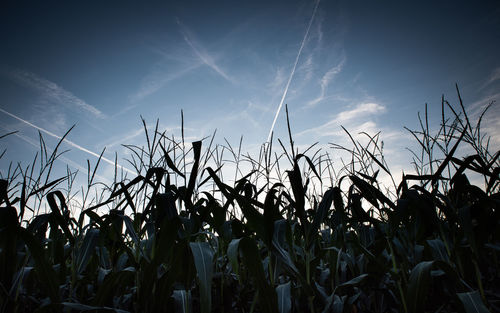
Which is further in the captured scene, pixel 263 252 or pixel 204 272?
pixel 263 252

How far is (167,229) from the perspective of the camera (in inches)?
45.0

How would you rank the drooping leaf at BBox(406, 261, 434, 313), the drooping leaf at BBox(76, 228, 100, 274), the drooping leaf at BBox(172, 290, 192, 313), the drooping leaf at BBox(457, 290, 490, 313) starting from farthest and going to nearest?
the drooping leaf at BBox(76, 228, 100, 274)
the drooping leaf at BBox(172, 290, 192, 313)
the drooping leaf at BBox(406, 261, 434, 313)
the drooping leaf at BBox(457, 290, 490, 313)

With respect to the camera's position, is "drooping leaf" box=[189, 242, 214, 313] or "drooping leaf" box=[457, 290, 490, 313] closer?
"drooping leaf" box=[189, 242, 214, 313]

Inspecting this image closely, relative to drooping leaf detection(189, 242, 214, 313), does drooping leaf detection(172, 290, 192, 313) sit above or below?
below

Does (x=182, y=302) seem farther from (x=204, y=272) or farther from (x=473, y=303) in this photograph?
(x=473, y=303)

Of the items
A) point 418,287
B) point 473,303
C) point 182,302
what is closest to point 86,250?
point 182,302

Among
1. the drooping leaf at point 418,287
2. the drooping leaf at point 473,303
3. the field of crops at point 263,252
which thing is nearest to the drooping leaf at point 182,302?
the field of crops at point 263,252

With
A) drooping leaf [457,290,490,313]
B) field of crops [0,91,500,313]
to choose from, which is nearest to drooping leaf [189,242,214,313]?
field of crops [0,91,500,313]

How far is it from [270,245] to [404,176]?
110cm

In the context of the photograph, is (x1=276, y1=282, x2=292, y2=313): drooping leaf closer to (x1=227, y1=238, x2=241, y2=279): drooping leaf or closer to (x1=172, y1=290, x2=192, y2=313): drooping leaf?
(x1=227, y1=238, x2=241, y2=279): drooping leaf

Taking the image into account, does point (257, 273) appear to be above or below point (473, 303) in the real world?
above

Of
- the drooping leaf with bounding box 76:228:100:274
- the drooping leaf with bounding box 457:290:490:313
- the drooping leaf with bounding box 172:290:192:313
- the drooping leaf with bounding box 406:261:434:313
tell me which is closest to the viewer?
the drooping leaf with bounding box 457:290:490:313

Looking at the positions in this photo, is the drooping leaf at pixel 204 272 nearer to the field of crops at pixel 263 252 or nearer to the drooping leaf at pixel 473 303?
the field of crops at pixel 263 252

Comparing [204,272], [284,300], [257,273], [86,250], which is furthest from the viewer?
[86,250]
